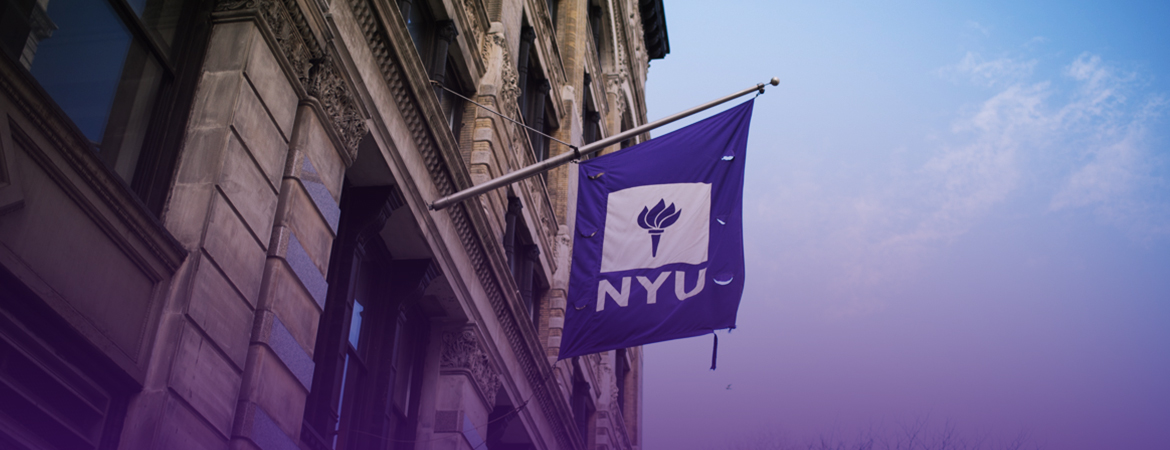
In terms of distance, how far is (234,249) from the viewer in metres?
8.48

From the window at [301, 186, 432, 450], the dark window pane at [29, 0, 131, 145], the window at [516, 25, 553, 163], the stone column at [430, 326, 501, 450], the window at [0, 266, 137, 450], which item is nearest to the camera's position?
the window at [0, 266, 137, 450]

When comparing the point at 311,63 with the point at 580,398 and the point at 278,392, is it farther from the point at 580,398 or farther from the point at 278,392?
the point at 580,398

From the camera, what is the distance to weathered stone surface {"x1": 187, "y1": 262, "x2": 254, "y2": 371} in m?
7.90

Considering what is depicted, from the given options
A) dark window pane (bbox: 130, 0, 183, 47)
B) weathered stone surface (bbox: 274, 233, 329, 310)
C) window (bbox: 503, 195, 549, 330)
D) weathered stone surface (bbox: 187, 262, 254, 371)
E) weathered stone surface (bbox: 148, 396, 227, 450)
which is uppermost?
window (bbox: 503, 195, 549, 330)

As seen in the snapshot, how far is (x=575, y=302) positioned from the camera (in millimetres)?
12938

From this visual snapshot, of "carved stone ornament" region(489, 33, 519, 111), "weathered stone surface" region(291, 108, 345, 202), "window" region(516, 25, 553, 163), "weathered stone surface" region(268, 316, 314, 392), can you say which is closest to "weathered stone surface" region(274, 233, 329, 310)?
"weathered stone surface" region(268, 316, 314, 392)

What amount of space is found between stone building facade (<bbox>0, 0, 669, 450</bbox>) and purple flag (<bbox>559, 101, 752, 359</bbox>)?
2.47m

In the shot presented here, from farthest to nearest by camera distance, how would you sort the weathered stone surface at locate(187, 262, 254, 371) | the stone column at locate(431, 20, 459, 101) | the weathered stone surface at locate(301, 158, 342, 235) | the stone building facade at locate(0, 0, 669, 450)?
the stone column at locate(431, 20, 459, 101), the weathered stone surface at locate(301, 158, 342, 235), the weathered stone surface at locate(187, 262, 254, 371), the stone building facade at locate(0, 0, 669, 450)

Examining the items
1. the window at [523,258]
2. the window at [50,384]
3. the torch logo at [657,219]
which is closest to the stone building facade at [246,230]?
the window at [50,384]

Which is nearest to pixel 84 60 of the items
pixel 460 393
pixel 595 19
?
pixel 460 393

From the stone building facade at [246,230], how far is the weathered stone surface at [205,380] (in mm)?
19

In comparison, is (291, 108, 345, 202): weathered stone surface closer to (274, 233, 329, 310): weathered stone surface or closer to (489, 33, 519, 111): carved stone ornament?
(274, 233, 329, 310): weathered stone surface

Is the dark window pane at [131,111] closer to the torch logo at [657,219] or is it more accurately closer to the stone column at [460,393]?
the torch logo at [657,219]

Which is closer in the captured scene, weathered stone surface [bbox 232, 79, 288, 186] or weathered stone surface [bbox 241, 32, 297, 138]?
weathered stone surface [bbox 232, 79, 288, 186]
